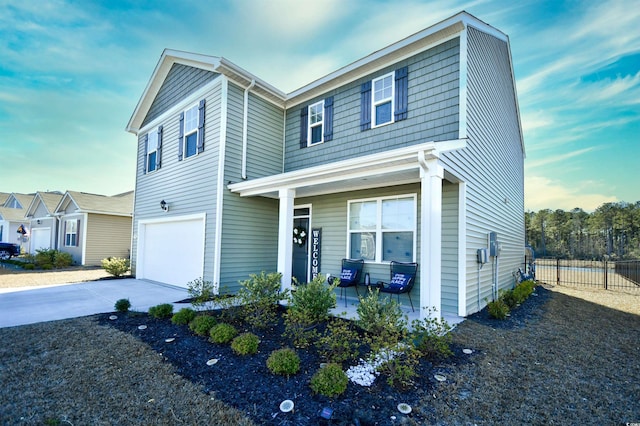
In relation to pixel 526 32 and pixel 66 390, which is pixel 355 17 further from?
pixel 66 390

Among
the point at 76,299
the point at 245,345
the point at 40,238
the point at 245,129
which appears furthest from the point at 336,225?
the point at 40,238

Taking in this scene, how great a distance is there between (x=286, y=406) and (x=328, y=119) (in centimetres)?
662

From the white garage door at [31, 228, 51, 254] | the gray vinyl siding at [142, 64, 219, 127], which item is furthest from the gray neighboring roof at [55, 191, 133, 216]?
the gray vinyl siding at [142, 64, 219, 127]

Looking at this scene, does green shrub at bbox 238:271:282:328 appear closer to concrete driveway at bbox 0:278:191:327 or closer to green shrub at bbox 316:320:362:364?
green shrub at bbox 316:320:362:364

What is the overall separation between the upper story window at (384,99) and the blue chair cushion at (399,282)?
10.7 feet

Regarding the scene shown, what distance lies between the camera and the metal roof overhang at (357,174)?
463 centimetres

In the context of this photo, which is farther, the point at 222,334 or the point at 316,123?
the point at 316,123

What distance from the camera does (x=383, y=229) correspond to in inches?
260

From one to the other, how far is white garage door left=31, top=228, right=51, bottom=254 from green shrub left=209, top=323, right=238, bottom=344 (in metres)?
21.3

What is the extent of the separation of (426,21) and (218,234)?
6.71 meters

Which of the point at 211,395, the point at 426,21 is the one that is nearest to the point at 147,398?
the point at 211,395

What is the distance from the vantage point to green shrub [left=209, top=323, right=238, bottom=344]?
13.0ft

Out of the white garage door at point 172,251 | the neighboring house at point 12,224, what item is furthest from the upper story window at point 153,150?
the neighboring house at point 12,224

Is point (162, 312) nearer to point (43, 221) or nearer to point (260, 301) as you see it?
point (260, 301)
